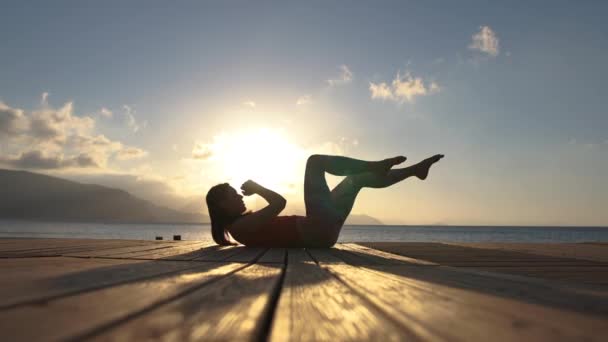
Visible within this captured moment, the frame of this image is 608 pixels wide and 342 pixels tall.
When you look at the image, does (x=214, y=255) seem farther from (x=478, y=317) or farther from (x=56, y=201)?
(x=56, y=201)

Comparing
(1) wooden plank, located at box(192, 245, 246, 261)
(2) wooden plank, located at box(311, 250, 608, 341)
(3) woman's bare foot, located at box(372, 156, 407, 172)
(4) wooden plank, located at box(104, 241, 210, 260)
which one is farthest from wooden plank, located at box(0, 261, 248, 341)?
(3) woman's bare foot, located at box(372, 156, 407, 172)

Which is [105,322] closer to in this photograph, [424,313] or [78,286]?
[78,286]

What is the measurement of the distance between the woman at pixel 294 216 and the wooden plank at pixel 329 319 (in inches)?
133

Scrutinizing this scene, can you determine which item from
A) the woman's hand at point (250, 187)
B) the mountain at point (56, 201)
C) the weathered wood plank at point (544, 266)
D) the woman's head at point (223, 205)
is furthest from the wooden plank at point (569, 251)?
the mountain at point (56, 201)

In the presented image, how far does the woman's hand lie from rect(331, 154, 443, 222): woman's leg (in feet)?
4.02

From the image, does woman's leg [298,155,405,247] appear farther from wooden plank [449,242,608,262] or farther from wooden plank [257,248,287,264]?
wooden plank [449,242,608,262]

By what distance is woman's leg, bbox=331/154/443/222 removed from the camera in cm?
535

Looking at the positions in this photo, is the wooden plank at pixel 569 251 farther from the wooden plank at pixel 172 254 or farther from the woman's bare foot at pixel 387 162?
the wooden plank at pixel 172 254

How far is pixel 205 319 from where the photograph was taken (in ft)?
2.95

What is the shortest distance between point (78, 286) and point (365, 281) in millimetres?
1192

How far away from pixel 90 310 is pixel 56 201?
221 m

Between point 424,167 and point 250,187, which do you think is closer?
point 250,187

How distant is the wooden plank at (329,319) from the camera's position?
0.77 metres

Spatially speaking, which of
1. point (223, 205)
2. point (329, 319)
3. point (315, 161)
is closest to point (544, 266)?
point (315, 161)
